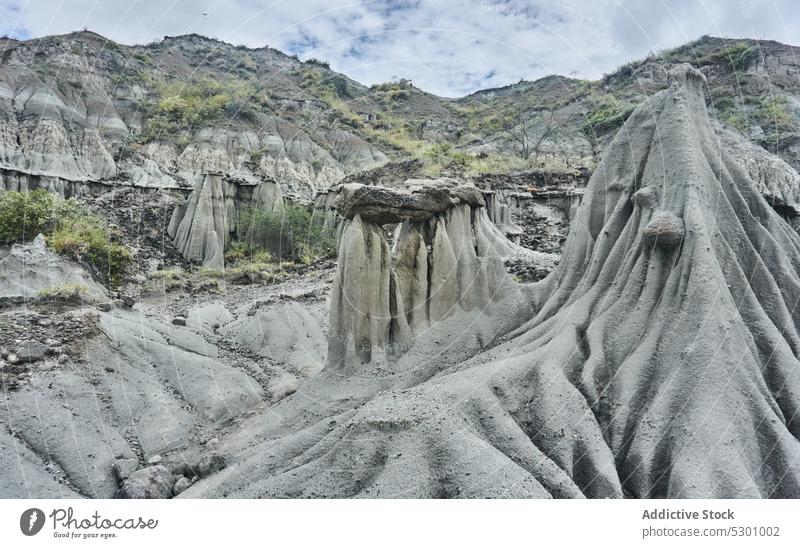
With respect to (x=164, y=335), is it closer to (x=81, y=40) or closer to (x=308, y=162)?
(x=308, y=162)

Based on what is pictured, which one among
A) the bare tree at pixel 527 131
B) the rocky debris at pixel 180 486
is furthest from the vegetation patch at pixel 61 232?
the bare tree at pixel 527 131

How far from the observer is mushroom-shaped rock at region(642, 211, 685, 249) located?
745 cm

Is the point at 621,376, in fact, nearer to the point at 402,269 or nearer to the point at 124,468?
the point at 402,269

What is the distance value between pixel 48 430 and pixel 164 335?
424 centimetres

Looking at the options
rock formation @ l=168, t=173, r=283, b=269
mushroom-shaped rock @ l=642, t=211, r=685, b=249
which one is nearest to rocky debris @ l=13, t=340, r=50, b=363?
mushroom-shaped rock @ l=642, t=211, r=685, b=249

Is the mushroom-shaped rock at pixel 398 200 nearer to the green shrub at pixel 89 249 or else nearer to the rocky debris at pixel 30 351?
the rocky debris at pixel 30 351

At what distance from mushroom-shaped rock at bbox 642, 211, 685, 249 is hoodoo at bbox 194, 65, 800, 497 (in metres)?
0.02

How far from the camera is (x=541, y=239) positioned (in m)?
23.2

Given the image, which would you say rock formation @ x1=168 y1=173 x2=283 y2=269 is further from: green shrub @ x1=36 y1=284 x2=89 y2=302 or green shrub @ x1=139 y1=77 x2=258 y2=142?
green shrub @ x1=139 y1=77 x2=258 y2=142

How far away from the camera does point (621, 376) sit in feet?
22.9
